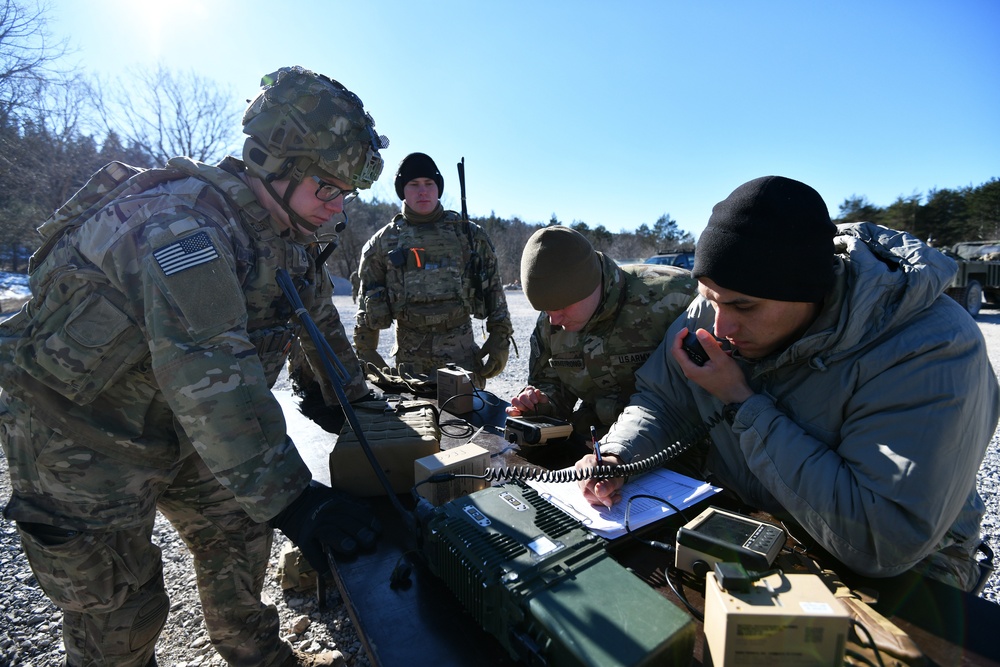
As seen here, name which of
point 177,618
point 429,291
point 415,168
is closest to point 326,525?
point 177,618

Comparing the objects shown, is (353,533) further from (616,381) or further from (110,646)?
(616,381)

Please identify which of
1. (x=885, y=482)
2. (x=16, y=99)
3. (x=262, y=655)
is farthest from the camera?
(x=16, y=99)

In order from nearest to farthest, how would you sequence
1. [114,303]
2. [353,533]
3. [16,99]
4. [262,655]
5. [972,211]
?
[353,533] → [114,303] → [262,655] → [16,99] → [972,211]

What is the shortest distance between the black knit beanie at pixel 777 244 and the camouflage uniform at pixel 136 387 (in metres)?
1.40

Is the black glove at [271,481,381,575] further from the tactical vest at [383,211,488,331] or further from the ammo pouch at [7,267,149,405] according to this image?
the tactical vest at [383,211,488,331]

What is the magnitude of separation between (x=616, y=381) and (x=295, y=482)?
1539 millimetres

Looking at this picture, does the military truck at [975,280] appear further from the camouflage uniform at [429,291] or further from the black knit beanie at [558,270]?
the black knit beanie at [558,270]

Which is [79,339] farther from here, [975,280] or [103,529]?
[975,280]

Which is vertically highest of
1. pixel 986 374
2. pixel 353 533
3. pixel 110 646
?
pixel 986 374

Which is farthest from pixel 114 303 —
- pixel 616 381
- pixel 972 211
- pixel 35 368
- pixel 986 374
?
pixel 972 211

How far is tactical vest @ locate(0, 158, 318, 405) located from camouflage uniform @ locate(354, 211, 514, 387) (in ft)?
7.34

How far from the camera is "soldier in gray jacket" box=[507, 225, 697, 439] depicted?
91.4 inches

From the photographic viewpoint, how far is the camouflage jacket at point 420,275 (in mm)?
4246

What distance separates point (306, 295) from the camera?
2.24 meters
